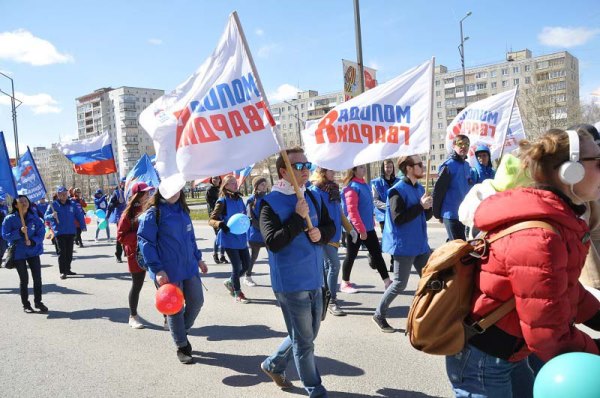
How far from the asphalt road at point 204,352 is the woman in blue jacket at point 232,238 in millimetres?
267

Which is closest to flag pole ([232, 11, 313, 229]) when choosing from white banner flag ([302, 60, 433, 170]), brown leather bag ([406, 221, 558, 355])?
white banner flag ([302, 60, 433, 170])

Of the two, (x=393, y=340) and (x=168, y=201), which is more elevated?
(x=168, y=201)

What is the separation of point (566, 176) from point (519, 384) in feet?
3.40

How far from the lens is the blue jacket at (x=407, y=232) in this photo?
17.1ft

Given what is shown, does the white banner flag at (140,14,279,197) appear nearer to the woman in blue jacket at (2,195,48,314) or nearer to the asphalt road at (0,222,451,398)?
the asphalt road at (0,222,451,398)

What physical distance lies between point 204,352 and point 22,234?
162 inches

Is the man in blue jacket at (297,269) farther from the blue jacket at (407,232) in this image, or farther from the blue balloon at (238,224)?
the blue balloon at (238,224)

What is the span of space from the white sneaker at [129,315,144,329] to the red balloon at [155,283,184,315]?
188 centimetres

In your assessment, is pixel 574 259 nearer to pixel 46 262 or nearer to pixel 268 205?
pixel 268 205

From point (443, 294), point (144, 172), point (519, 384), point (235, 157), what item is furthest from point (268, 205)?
point (144, 172)

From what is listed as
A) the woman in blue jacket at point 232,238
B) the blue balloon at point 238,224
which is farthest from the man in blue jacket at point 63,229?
the blue balloon at point 238,224

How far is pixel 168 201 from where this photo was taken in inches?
195

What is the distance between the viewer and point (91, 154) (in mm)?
13008

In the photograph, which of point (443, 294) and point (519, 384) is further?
point (519, 384)
